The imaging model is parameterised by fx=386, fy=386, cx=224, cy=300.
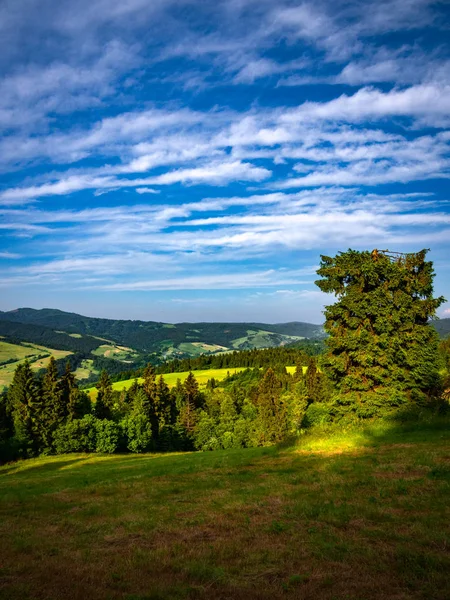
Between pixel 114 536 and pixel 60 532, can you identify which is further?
pixel 60 532

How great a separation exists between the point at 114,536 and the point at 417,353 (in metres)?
33.0

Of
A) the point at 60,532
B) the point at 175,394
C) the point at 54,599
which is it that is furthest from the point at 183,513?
the point at 175,394

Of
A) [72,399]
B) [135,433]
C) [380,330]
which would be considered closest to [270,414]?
[135,433]

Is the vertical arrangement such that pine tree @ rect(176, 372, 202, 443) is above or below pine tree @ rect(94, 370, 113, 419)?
below

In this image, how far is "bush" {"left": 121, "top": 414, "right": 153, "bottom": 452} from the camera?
286 ft

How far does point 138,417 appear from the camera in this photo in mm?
90562

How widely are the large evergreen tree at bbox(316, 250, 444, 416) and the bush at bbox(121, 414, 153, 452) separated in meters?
61.2

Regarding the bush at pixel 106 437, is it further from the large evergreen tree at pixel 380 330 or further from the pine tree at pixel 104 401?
the large evergreen tree at pixel 380 330

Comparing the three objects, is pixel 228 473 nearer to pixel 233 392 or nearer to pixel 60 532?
pixel 60 532

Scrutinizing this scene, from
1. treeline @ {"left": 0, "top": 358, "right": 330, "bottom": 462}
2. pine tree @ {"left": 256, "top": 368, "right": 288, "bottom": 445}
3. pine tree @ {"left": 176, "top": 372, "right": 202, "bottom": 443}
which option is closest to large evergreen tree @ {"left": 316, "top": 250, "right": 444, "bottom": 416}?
treeline @ {"left": 0, "top": 358, "right": 330, "bottom": 462}

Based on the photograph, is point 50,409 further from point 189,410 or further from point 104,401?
point 189,410

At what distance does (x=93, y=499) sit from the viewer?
18922 millimetres

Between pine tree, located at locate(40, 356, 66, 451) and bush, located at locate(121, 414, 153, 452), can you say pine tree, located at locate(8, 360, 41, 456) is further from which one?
bush, located at locate(121, 414, 153, 452)

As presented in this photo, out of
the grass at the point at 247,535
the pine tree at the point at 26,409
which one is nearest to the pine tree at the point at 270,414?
the pine tree at the point at 26,409
